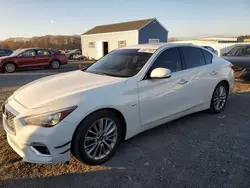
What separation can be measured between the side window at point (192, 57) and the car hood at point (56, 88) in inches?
64.2

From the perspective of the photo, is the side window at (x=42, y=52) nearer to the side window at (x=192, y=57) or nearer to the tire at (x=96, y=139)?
the side window at (x=192, y=57)

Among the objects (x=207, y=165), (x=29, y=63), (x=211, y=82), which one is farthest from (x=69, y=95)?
(x=29, y=63)

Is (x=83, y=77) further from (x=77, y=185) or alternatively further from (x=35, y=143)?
(x=77, y=185)

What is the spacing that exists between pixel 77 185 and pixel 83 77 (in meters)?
1.69

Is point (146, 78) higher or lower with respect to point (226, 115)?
higher

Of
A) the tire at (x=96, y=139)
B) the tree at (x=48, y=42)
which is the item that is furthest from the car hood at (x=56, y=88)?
the tree at (x=48, y=42)

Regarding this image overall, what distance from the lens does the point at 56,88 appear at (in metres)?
3.09

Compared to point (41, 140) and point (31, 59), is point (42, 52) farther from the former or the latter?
point (41, 140)

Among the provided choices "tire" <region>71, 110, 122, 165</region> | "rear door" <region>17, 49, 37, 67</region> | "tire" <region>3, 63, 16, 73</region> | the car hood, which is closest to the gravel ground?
"tire" <region>71, 110, 122, 165</region>

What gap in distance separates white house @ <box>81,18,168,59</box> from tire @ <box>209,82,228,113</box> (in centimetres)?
1968

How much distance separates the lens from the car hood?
2.76m

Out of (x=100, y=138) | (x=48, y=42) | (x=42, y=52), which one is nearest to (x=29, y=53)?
(x=42, y=52)

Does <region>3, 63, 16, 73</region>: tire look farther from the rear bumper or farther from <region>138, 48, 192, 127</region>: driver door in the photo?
the rear bumper

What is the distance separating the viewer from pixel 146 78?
11.1ft
